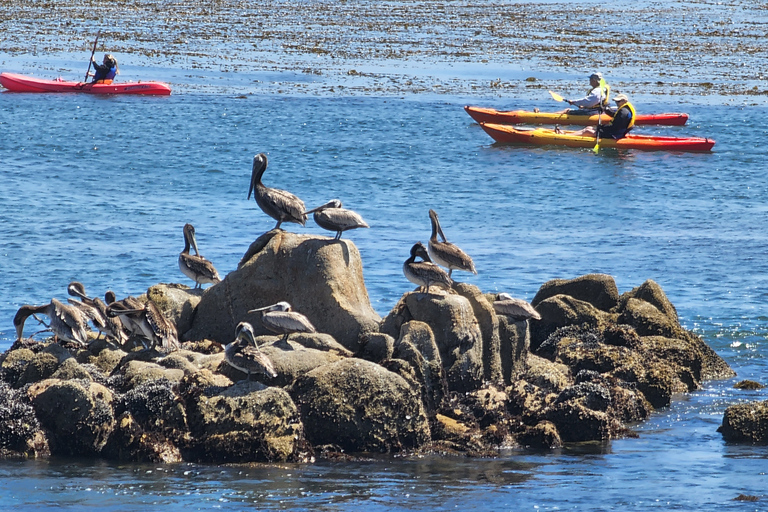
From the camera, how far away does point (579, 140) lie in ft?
137

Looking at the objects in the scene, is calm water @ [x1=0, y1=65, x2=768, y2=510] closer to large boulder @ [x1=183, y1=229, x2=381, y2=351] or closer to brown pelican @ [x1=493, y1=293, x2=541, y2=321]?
brown pelican @ [x1=493, y1=293, x2=541, y2=321]

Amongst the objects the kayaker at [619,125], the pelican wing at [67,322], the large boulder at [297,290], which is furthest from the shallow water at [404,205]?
the large boulder at [297,290]

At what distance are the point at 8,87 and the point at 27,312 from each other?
33.5 m

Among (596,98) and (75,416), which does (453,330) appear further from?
(596,98)

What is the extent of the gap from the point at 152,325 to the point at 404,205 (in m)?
17.8

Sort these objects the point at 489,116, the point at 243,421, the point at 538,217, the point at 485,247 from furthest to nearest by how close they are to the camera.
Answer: the point at 489,116 → the point at 538,217 → the point at 485,247 → the point at 243,421

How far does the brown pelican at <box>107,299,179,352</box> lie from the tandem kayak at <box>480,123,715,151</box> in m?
27.6

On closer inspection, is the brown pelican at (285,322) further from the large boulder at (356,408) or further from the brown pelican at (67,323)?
the brown pelican at (67,323)

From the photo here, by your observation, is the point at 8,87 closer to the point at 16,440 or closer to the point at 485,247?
the point at 485,247

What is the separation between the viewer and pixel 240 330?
14.3 m

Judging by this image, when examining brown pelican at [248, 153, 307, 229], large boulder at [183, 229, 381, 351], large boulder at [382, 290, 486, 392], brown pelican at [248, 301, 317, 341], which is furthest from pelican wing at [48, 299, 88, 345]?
large boulder at [382, 290, 486, 392]

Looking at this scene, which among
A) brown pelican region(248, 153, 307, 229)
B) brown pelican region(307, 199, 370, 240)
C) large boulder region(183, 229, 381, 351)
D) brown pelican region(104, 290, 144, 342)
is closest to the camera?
brown pelican region(104, 290, 144, 342)

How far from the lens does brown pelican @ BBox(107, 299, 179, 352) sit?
15312mm

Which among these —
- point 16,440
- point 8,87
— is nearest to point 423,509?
point 16,440
